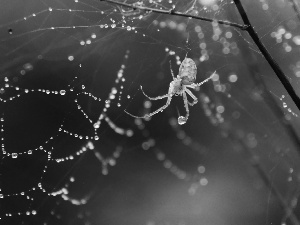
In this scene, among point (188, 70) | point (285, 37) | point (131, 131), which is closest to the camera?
point (188, 70)

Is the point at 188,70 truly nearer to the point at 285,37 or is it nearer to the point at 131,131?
the point at 285,37

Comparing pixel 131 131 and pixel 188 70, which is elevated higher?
pixel 131 131

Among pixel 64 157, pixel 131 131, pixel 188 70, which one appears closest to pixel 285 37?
pixel 131 131

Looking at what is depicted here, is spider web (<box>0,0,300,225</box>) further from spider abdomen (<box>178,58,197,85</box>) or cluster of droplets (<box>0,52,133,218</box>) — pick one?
spider abdomen (<box>178,58,197,85</box>)

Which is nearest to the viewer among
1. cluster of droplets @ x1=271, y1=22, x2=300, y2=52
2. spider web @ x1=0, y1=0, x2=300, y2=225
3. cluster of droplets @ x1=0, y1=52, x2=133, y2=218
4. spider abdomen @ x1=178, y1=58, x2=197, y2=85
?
spider abdomen @ x1=178, y1=58, x2=197, y2=85

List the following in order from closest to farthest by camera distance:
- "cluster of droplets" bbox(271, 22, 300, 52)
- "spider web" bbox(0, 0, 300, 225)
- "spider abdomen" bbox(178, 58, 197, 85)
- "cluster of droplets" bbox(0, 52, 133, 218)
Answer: "spider abdomen" bbox(178, 58, 197, 85) → "cluster of droplets" bbox(271, 22, 300, 52) → "spider web" bbox(0, 0, 300, 225) → "cluster of droplets" bbox(0, 52, 133, 218)

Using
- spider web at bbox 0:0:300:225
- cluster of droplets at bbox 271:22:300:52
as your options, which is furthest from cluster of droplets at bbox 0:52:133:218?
cluster of droplets at bbox 271:22:300:52

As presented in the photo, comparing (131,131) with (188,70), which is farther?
(131,131)

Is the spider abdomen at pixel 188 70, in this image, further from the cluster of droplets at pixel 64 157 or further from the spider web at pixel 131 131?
the cluster of droplets at pixel 64 157
